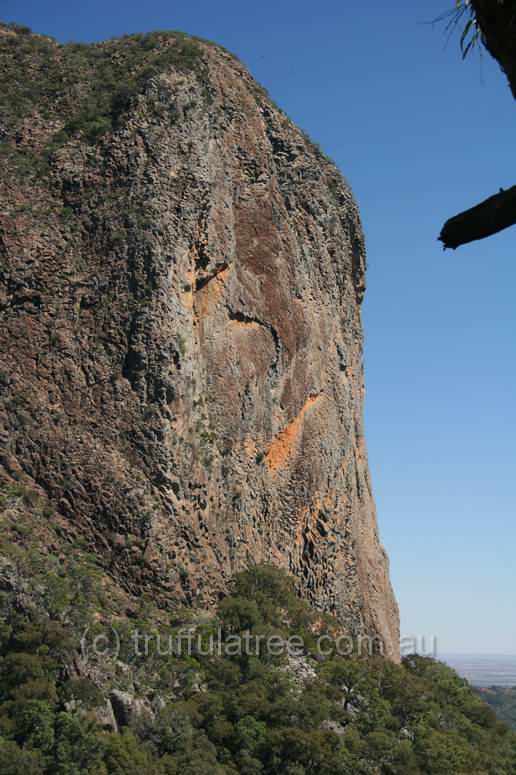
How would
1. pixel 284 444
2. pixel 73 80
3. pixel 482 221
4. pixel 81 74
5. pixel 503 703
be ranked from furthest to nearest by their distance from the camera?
pixel 503 703
pixel 81 74
pixel 73 80
pixel 284 444
pixel 482 221

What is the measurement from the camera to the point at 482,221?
17.6 ft

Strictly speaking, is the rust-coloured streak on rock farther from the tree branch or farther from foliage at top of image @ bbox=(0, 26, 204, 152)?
the tree branch

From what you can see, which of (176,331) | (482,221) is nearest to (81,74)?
(176,331)

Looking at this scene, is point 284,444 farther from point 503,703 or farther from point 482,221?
point 503,703

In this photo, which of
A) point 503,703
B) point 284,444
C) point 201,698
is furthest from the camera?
point 503,703

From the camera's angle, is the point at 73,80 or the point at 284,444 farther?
the point at 73,80

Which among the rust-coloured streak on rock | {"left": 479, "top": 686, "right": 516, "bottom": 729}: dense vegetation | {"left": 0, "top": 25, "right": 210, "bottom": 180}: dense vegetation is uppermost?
{"left": 0, "top": 25, "right": 210, "bottom": 180}: dense vegetation

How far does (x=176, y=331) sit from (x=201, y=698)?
14602 millimetres

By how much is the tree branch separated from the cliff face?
31335 millimetres

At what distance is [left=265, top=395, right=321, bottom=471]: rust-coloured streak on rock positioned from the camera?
4588cm

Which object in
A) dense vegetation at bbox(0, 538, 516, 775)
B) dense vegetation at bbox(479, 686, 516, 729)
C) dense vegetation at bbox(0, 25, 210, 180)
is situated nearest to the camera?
dense vegetation at bbox(0, 538, 516, 775)

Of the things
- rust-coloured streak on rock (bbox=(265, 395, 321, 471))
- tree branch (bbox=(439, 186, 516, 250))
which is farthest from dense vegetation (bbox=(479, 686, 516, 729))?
tree branch (bbox=(439, 186, 516, 250))

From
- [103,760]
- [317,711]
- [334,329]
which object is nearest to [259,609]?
[317,711]

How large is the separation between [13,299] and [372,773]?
21736 mm
